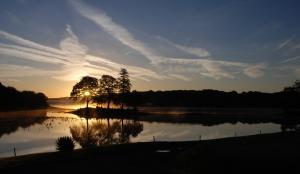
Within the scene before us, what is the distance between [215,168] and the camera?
24219mm

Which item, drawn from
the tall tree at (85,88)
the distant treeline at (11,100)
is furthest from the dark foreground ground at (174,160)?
the distant treeline at (11,100)

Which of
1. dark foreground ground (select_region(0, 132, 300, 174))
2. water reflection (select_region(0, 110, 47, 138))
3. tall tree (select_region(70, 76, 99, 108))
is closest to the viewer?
dark foreground ground (select_region(0, 132, 300, 174))

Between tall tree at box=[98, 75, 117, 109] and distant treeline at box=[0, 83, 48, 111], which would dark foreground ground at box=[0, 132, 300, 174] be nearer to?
tall tree at box=[98, 75, 117, 109]

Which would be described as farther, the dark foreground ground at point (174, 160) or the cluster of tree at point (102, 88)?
the cluster of tree at point (102, 88)

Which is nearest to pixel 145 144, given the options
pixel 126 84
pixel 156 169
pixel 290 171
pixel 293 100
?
pixel 156 169

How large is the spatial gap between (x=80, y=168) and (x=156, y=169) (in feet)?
18.1

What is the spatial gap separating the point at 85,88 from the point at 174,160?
11807 centimetres

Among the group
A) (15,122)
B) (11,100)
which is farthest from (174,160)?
(11,100)

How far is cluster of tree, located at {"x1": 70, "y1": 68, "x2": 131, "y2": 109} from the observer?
474ft

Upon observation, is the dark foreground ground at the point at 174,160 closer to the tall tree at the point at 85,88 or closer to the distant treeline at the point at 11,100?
the tall tree at the point at 85,88

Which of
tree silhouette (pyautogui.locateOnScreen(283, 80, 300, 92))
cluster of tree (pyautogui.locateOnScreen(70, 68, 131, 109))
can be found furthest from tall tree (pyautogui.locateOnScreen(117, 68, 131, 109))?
tree silhouette (pyautogui.locateOnScreen(283, 80, 300, 92))

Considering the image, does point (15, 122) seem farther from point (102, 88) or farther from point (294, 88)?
point (294, 88)

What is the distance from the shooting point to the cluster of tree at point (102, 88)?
474 ft

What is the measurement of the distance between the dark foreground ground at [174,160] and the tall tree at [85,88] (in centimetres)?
11102
